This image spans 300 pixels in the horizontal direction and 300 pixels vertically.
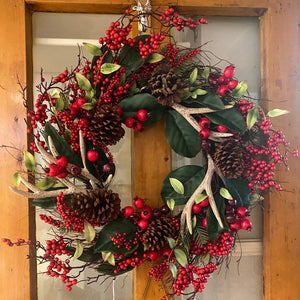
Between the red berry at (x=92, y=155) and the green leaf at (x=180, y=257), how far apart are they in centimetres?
34

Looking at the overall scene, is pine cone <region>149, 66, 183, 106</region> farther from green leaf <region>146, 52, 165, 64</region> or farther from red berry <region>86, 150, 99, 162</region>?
red berry <region>86, 150, 99, 162</region>

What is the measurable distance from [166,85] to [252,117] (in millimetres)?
265

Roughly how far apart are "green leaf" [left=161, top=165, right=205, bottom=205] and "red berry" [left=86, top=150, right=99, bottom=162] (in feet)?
0.71

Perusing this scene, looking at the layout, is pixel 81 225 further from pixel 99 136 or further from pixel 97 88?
pixel 97 88

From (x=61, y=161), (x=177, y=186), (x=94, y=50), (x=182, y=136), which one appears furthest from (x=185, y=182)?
(x=94, y=50)

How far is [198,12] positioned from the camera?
1.00m

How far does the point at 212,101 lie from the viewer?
2.74 ft

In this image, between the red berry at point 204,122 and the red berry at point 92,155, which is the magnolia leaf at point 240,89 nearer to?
the red berry at point 204,122

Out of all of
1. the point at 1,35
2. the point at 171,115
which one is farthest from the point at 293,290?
the point at 1,35

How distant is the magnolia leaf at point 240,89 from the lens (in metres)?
0.85

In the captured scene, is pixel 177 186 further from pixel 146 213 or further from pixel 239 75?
pixel 239 75

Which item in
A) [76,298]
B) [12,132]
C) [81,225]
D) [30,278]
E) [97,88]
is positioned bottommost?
[76,298]

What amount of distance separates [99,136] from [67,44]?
41cm

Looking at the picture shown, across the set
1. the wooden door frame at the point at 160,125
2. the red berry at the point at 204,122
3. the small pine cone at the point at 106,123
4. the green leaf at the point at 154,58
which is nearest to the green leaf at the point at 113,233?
the wooden door frame at the point at 160,125
